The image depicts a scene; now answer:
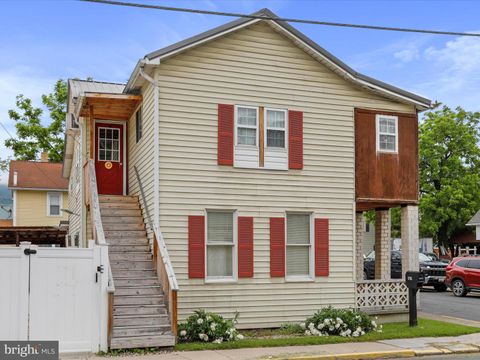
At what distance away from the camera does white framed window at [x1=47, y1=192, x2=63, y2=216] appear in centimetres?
4297

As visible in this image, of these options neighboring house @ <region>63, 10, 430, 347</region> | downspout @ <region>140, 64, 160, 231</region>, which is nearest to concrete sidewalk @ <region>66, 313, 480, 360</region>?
neighboring house @ <region>63, 10, 430, 347</region>

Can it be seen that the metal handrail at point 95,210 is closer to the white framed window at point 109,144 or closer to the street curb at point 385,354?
the white framed window at point 109,144

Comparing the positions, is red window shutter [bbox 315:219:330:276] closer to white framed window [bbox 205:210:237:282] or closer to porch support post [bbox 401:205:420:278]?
white framed window [bbox 205:210:237:282]

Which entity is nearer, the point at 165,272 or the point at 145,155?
the point at 165,272

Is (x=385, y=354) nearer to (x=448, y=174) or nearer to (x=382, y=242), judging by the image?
(x=382, y=242)

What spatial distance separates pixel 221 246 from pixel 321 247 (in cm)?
280

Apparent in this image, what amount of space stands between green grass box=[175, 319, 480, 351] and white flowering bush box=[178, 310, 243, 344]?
0.85 feet

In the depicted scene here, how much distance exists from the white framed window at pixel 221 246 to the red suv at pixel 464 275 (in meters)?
13.6

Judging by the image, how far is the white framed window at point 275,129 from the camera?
1697 centimetres

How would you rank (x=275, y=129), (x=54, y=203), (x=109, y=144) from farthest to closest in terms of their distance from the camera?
(x=54, y=203), (x=109, y=144), (x=275, y=129)

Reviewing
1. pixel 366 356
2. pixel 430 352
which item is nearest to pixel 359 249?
pixel 430 352

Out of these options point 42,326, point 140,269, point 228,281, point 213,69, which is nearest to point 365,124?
point 213,69

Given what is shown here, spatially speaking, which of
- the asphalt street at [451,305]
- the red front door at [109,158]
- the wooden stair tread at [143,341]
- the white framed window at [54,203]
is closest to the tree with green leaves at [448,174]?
the asphalt street at [451,305]

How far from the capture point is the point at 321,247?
17.2m
